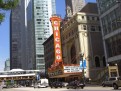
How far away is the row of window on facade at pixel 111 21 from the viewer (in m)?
61.7

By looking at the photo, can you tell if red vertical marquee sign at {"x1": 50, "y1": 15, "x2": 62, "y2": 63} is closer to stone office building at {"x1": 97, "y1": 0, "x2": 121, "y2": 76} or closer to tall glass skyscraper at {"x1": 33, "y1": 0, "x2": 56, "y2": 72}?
stone office building at {"x1": 97, "y1": 0, "x2": 121, "y2": 76}

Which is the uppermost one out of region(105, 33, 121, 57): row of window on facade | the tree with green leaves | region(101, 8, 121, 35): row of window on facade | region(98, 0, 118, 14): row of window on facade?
region(98, 0, 118, 14): row of window on facade

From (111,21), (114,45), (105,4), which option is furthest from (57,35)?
(114,45)

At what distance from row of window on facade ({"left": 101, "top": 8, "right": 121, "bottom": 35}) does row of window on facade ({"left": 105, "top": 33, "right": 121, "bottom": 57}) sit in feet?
7.33

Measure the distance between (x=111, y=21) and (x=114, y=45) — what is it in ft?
20.1

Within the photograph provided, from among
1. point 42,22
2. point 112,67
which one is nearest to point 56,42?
point 112,67

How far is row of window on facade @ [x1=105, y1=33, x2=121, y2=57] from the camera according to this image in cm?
6192

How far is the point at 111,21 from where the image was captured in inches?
2554

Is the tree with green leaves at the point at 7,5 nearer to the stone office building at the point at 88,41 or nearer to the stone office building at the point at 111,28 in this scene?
the stone office building at the point at 111,28

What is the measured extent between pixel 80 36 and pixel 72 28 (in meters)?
6.56

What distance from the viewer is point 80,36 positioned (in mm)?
83000

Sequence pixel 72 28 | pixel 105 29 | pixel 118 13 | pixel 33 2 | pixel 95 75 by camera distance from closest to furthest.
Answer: pixel 118 13 < pixel 105 29 < pixel 95 75 < pixel 72 28 < pixel 33 2

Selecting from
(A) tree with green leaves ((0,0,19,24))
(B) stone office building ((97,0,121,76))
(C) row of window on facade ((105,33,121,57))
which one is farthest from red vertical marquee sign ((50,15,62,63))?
(A) tree with green leaves ((0,0,19,24))

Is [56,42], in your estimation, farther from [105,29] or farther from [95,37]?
[105,29]
